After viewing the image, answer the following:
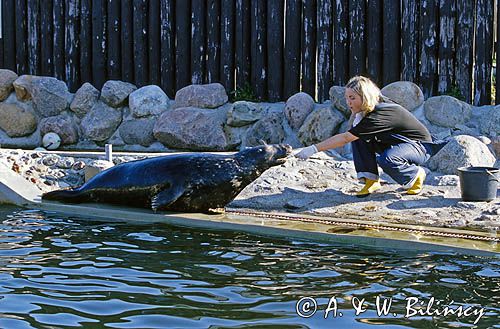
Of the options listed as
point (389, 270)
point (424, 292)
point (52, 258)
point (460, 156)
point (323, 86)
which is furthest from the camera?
point (323, 86)

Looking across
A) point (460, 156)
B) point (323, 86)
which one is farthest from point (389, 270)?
point (323, 86)

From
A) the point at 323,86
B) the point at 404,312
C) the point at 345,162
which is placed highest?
the point at 323,86

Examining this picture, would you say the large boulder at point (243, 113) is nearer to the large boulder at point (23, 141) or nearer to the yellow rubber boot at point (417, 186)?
the large boulder at point (23, 141)

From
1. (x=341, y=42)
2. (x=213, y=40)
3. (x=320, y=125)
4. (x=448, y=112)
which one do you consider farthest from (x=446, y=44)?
(x=213, y=40)

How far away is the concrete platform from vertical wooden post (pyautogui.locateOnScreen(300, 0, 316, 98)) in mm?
3643

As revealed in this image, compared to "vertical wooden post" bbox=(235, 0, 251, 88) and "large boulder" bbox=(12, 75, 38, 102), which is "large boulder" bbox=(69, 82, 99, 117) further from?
"vertical wooden post" bbox=(235, 0, 251, 88)

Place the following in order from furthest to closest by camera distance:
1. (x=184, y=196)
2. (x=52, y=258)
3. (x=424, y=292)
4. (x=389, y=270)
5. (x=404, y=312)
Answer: (x=184, y=196), (x=52, y=258), (x=389, y=270), (x=424, y=292), (x=404, y=312)

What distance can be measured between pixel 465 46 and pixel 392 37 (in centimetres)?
85

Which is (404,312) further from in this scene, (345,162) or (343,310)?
(345,162)

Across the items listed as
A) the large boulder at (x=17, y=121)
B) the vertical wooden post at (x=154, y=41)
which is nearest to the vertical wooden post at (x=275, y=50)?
the vertical wooden post at (x=154, y=41)

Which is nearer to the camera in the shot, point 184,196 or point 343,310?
point 343,310

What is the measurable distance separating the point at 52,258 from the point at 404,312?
2.48m

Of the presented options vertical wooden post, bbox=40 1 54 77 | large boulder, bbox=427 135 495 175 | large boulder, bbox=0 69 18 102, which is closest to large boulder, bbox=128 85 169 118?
vertical wooden post, bbox=40 1 54 77

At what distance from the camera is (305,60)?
424 inches
